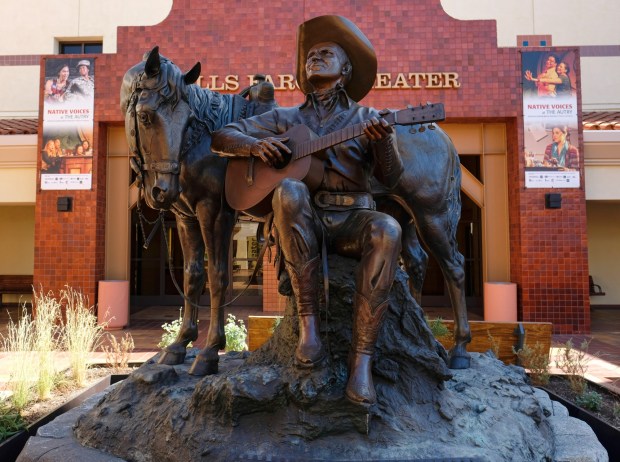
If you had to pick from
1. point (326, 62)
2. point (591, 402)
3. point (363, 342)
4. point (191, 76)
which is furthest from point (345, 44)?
point (591, 402)

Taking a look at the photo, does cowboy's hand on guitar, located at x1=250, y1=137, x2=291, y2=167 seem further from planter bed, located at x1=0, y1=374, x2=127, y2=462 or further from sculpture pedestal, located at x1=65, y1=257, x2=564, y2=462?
planter bed, located at x1=0, y1=374, x2=127, y2=462

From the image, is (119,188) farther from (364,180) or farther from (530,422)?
(530,422)

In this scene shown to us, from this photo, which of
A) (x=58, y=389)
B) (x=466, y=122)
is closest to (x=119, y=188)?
(x=58, y=389)

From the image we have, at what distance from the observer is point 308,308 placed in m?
2.32

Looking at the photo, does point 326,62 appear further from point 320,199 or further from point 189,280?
point 189,280

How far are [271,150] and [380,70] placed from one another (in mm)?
7180

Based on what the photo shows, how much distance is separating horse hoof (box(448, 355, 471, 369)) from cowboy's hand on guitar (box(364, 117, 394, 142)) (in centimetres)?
191

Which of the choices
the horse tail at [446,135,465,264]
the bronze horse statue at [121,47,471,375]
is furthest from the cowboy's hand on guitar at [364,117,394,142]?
the horse tail at [446,135,465,264]

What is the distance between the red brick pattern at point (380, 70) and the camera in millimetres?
8578

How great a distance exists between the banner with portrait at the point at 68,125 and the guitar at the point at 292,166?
736cm

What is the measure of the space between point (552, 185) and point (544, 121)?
3.81 ft

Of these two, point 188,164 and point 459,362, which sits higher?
point 188,164

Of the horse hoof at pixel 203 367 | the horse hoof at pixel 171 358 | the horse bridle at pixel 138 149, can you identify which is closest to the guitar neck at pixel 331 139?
the horse bridle at pixel 138 149

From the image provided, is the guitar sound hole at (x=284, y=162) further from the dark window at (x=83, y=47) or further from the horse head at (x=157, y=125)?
the dark window at (x=83, y=47)
